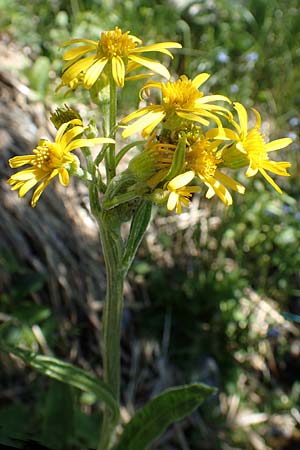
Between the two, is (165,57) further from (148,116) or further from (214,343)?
(148,116)

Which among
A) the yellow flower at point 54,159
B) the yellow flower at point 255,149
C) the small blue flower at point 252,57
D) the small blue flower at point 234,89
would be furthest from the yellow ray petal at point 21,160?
the small blue flower at point 252,57

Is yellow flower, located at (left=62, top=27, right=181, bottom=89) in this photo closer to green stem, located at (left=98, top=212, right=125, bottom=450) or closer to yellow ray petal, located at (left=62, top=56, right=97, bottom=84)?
yellow ray petal, located at (left=62, top=56, right=97, bottom=84)

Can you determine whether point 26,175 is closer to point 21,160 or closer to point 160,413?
point 21,160

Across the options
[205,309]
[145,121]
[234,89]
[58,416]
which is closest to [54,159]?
[145,121]

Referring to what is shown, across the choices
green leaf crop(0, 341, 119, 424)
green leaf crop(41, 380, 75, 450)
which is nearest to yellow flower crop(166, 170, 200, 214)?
green leaf crop(0, 341, 119, 424)

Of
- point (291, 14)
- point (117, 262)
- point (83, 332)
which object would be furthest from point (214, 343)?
point (291, 14)

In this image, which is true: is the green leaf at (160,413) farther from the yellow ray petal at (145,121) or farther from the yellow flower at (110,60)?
the yellow flower at (110,60)
